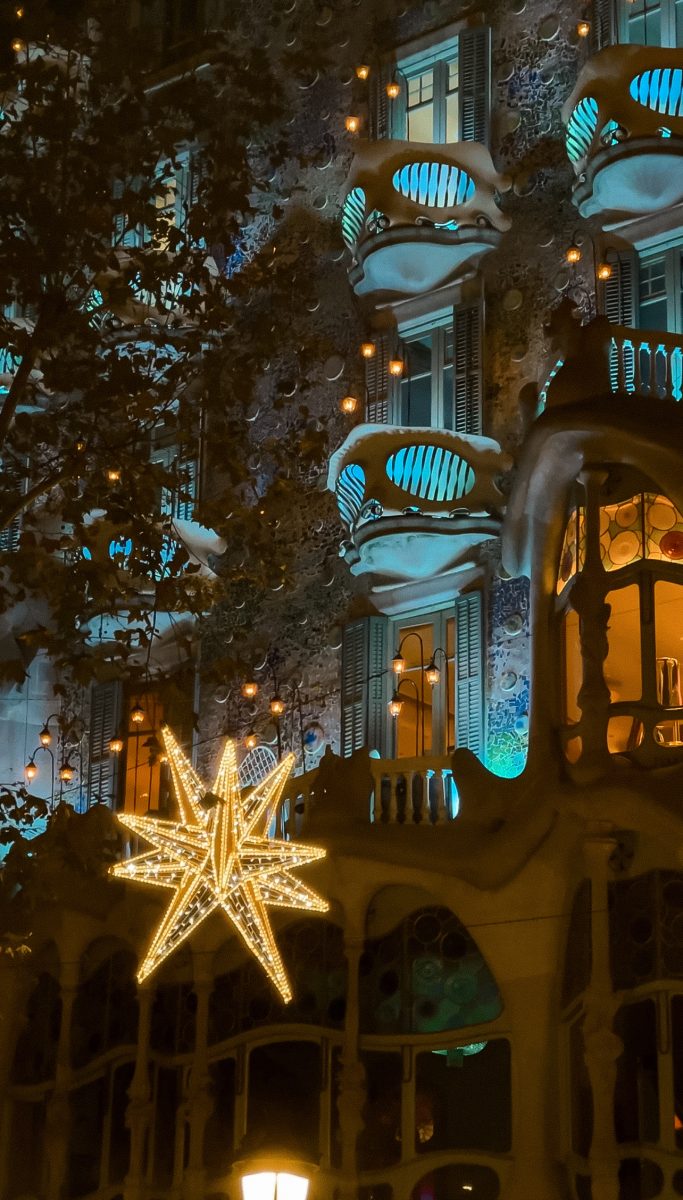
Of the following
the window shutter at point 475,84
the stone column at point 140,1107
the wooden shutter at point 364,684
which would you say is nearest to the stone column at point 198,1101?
the stone column at point 140,1107

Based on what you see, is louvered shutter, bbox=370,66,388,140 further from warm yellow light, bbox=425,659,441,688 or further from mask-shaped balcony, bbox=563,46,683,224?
warm yellow light, bbox=425,659,441,688

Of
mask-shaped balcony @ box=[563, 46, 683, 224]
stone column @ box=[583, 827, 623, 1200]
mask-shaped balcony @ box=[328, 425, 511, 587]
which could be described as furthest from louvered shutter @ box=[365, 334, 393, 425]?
stone column @ box=[583, 827, 623, 1200]

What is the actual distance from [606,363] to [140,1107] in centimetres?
850

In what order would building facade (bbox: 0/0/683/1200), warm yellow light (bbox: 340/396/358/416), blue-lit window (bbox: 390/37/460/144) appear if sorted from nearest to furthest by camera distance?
building facade (bbox: 0/0/683/1200), warm yellow light (bbox: 340/396/358/416), blue-lit window (bbox: 390/37/460/144)

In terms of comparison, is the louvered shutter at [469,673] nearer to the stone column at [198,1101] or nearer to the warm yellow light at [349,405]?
the warm yellow light at [349,405]

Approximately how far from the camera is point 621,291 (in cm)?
1986

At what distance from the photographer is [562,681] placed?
17.8 m

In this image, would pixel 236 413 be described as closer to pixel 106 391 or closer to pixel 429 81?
pixel 429 81

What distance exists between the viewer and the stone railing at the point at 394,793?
18062mm

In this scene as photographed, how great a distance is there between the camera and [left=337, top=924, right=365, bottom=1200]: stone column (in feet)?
57.4

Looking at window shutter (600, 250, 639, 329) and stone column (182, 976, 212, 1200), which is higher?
window shutter (600, 250, 639, 329)

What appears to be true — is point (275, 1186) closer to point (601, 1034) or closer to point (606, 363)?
point (601, 1034)

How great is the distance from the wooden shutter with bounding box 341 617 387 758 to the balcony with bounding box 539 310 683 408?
3816 mm

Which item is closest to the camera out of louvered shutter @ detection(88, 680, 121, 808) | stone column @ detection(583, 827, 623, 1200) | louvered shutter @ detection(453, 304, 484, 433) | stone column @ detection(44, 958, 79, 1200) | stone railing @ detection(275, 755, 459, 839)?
stone column @ detection(583, 827, 623, 1200)
